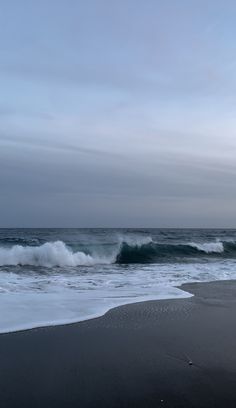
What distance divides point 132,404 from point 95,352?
62.5 inches

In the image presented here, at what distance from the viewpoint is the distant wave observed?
18859 mm

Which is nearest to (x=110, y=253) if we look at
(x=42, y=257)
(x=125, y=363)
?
(x=42, y=257)

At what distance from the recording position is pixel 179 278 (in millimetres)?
13242

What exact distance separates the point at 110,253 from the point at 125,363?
18.3 meters

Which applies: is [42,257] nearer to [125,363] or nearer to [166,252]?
[166,252]

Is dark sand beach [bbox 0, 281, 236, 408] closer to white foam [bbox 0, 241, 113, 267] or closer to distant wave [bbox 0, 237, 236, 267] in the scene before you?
white foam [bbox 0, 241, 113, 267]

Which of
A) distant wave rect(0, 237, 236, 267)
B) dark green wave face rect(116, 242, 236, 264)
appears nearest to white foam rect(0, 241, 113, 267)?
distant wave rect(0, 237, 236, 267)

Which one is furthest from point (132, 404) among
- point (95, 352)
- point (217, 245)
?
point (217, 245)

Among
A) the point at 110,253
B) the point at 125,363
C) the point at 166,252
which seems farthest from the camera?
the point at 166,252

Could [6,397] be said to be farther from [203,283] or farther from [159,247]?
[159,247]

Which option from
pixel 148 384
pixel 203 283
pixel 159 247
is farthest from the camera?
pixel 159 247

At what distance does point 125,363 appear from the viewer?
490cm

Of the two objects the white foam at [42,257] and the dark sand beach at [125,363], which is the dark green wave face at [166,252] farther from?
the dark sand beach at [125,363]

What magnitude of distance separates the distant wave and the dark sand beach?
11838mm
